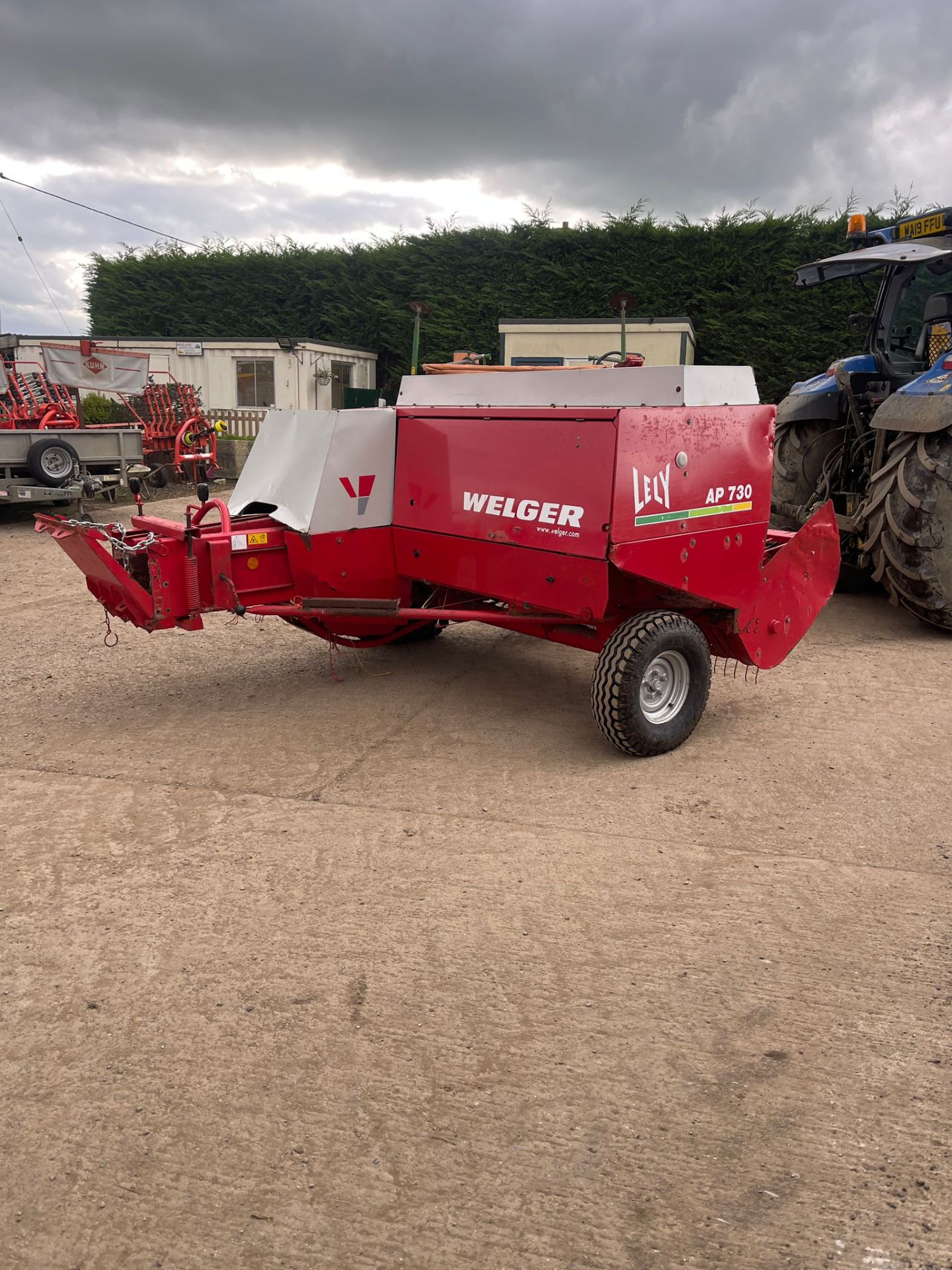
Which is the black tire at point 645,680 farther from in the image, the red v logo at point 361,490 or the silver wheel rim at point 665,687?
→ the red v logo at point 361,490

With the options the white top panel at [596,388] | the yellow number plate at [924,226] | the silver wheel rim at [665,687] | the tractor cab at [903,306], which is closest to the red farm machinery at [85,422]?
the white top panel at [596,388]

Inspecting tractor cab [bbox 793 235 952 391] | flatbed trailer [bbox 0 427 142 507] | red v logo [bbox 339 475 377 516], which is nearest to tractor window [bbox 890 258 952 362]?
tractor cab [bbox 793 235 952 391]

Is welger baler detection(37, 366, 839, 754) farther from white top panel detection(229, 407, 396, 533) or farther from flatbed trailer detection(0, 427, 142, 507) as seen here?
flatbed trailer detection(0, 427, 142, 507)

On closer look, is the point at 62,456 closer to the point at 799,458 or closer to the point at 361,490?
the point at 361,490

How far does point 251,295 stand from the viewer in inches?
938

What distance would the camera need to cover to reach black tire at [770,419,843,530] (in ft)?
23.1

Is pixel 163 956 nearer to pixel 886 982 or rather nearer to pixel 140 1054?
pixel 140 1054

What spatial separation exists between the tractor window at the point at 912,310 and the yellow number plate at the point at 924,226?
25 cm

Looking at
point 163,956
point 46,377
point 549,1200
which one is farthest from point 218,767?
point 46,377

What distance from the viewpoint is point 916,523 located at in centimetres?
554

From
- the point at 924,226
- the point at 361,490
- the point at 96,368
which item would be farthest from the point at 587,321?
the point at 361,490

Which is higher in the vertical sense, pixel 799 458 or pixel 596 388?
pixel 596 388

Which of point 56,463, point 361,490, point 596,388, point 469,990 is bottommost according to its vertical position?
point 469,990

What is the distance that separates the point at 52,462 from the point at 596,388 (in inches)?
340
